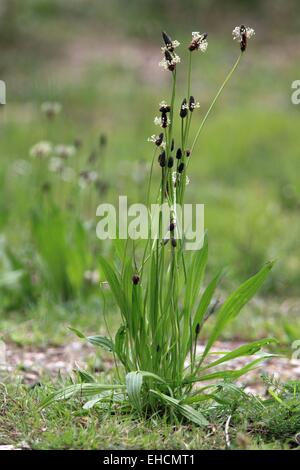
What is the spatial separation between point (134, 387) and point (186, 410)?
23cm

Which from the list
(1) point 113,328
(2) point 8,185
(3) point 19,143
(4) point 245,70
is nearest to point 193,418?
(1) point 113,328

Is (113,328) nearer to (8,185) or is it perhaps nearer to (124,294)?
(124,294)

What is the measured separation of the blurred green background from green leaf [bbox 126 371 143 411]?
169 centimetres

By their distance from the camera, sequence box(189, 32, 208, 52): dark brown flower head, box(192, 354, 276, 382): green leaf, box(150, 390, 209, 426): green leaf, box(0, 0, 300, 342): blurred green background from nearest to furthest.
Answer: box(189, 32, 208, 52): dark brown flower head, box(150, 390, 209, 426): green leaf, box(192, 354, 276, 382): green leaf, box(0, 0, 300, 342): blurred green background

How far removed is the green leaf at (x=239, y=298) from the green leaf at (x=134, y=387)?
15.2 inches

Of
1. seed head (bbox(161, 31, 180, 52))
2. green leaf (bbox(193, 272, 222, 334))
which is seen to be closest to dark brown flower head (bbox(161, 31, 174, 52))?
seed head (bbox(161, 31, 180, 52))

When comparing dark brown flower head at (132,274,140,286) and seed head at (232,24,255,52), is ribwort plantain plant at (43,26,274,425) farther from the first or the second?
seed head at (232,24,255,52)

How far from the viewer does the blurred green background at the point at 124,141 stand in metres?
5.06

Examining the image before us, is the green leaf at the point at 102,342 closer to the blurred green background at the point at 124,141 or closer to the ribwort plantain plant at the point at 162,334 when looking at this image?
Answer: the ribwort plantain plant at the point at 162,334

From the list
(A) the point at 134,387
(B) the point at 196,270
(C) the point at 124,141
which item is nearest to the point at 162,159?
(B) the point at 196,270

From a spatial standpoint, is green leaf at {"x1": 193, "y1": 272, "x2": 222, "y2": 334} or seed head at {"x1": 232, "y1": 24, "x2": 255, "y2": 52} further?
green leaf at {"x1": 193, "y1": 272, "x2": 222, "y2": 334}

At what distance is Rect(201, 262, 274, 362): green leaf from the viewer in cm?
298

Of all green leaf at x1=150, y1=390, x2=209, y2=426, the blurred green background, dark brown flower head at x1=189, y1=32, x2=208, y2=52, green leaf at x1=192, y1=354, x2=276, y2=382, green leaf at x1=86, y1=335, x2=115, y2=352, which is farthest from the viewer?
the blurred green background

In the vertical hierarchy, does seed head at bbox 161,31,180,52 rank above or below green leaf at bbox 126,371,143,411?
above
